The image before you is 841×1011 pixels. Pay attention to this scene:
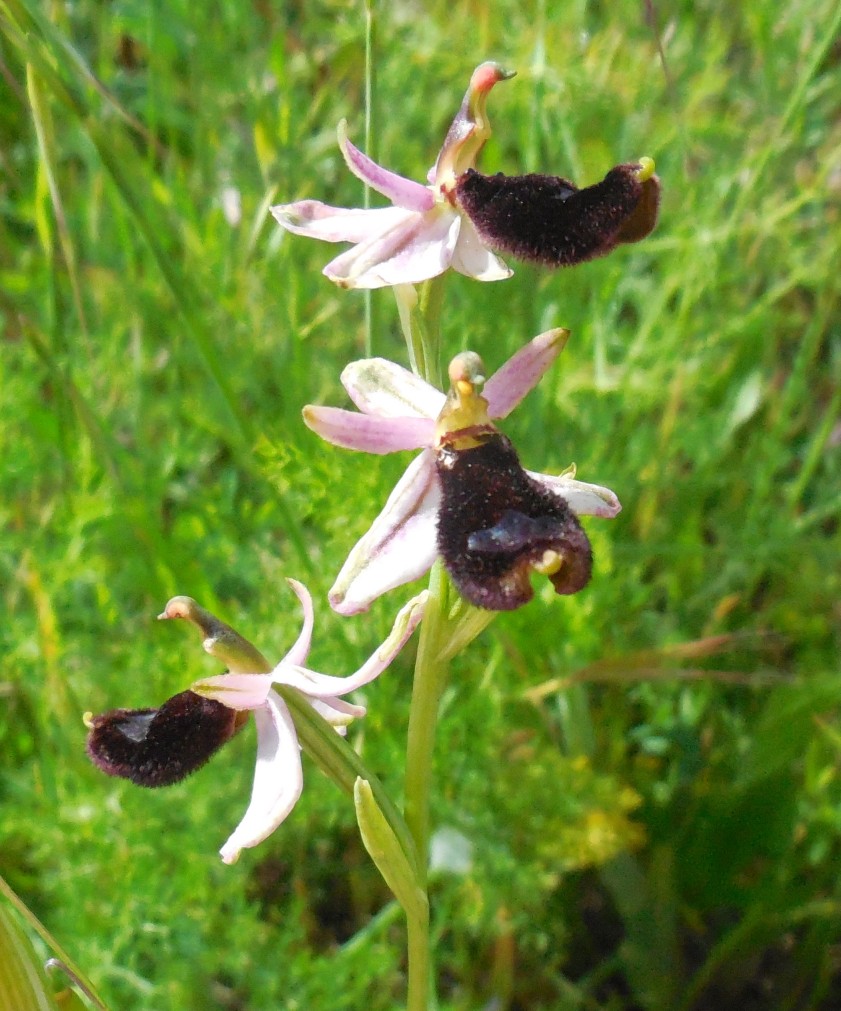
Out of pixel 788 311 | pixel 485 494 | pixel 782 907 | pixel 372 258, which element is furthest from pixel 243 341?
pixel 788 311

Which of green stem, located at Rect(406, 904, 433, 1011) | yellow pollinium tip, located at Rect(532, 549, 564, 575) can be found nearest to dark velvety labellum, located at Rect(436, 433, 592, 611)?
yellow pollinium tip, located at Rect(532, 549, 564, 575)

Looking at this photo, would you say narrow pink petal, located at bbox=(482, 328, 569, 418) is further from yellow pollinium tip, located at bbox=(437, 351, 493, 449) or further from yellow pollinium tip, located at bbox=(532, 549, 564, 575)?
yellow pollinium tip, located at bbox=(532, 549, 564, 575)

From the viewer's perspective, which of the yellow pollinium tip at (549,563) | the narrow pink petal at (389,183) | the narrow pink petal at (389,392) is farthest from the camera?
the narrow pink petal at (389,183)

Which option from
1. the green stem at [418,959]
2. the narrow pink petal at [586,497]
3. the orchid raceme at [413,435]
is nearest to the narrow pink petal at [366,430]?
the orchid raceme at [413,435]

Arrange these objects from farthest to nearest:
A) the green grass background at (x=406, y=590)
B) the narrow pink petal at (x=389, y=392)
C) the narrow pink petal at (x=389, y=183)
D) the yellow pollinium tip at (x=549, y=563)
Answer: the green grass background at (x=406, y=590) → the narrow pink petal at (x=389, y=183) → the narrow pink petal at (x=389, y=392) → the yellow pollinium tip at (x=549, y=563)

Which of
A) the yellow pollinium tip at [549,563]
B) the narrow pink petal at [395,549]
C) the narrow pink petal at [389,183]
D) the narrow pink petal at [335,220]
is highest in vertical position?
the narrow pink petal at [389,183]

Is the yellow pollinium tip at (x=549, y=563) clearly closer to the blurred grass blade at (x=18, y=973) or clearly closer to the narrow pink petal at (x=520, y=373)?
the narrow pink petal at (x=520, y=373)
